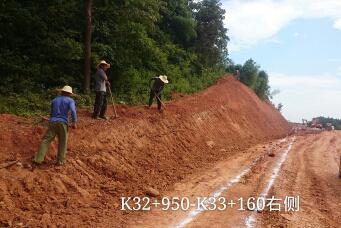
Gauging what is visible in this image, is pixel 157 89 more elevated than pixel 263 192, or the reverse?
pixel 157 89

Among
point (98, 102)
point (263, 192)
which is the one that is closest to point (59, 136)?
point (98, 102)

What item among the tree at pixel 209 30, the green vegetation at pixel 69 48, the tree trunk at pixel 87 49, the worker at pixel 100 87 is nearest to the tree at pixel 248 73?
the tree at pixel 209 30

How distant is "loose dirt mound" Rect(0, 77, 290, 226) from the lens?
28.6 ft

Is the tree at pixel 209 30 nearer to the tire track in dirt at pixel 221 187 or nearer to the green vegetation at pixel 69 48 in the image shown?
the green vegetation at pixel 69 48

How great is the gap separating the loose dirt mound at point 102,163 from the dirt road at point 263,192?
80 cm

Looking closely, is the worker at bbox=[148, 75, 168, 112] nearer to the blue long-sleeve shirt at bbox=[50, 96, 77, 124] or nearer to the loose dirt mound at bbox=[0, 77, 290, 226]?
the loose dirt mound at bbox=[0, 77, 290, 226]

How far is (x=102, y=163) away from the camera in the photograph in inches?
450

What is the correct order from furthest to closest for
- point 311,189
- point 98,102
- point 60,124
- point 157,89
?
point 157,89 → point 98,102 → point 311,189 → point 60,124

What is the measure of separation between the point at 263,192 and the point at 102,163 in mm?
4206

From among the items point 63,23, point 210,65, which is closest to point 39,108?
point 63,23

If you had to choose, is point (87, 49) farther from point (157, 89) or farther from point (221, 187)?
point (221, 187)

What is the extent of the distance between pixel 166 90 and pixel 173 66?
13.7ft

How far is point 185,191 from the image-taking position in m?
11.0

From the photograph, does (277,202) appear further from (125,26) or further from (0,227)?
(125,26)
